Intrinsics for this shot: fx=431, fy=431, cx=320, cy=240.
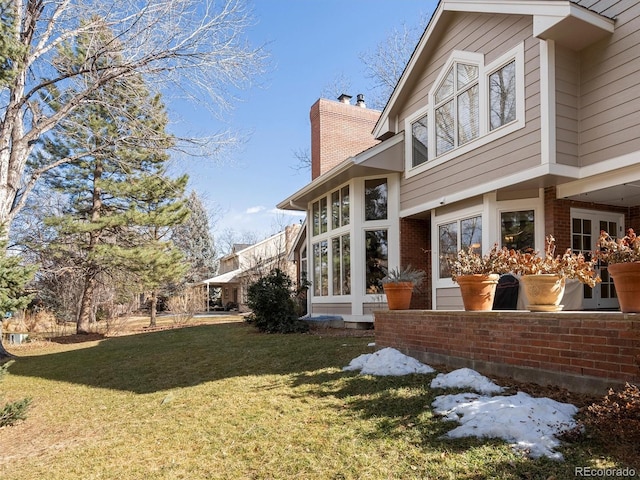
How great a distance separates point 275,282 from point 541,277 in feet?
27.3

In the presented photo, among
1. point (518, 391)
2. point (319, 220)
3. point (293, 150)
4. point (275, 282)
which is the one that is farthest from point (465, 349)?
point (293, 150)

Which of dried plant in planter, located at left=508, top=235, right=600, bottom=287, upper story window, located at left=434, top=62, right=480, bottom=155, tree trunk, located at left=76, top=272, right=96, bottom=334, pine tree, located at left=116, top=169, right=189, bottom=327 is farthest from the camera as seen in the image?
tree trunk, located at left=76, top=272, right=96, bottom=334

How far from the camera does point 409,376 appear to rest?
512 centimetres

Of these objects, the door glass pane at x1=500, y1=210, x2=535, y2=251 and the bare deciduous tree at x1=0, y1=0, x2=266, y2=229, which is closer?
the door glass pane at x1=500, y1=210, x2=535, y2=251

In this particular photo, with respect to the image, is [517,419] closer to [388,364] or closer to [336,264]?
[388,364]

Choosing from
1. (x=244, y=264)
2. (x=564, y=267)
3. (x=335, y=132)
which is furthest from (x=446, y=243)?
(x=244, y=264)

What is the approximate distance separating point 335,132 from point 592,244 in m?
11.4

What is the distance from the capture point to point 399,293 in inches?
265

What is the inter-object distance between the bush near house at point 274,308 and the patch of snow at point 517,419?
744 cm

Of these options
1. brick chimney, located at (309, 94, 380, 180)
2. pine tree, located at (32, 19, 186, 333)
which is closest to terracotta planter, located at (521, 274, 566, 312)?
pine tree, located at (32, 19, 186, 333)

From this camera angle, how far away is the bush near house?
1118 centimetres

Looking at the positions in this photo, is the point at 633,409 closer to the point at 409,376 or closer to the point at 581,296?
the point at 409,376

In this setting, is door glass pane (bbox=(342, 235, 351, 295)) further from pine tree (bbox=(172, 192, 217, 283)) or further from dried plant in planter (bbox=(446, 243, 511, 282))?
pine tree (bbox=(172, 192, 217, 283))

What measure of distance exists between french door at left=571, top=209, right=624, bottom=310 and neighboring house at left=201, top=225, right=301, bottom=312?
1958 centimetres
